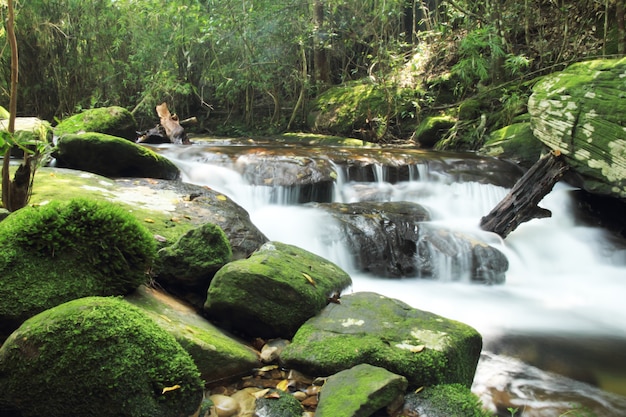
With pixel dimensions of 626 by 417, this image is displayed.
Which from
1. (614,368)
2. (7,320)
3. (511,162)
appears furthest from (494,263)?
(7,320)

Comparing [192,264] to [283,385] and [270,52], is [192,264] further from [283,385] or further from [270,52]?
[270,52]

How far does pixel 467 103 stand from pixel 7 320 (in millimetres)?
11826

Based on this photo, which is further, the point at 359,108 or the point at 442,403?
the point at 359,108

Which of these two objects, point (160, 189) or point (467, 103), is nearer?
point (160, 189)

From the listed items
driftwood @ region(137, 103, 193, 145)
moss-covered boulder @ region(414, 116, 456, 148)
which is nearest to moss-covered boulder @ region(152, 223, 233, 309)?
driftwood @ region(137, 103, 193, 145)

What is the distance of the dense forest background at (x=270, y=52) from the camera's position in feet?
39.5

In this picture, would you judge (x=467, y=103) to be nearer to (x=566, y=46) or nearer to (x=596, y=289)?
(x=566, y=46)

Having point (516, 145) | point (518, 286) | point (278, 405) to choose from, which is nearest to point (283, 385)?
point (278, 405)

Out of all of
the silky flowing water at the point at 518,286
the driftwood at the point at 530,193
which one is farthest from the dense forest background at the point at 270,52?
the driftwood at the point at 530,193

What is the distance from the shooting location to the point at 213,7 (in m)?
14.4

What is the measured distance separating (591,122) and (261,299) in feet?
20.5

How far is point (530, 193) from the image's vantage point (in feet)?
20.7

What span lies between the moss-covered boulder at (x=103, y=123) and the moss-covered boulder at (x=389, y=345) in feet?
26.9

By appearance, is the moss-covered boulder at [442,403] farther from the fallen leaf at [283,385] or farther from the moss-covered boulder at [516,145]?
the moss-covered boulder at [516,145]
